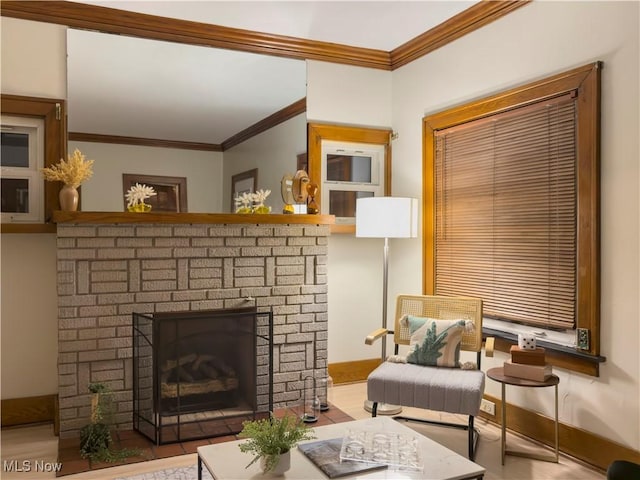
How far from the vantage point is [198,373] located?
11.7 feet

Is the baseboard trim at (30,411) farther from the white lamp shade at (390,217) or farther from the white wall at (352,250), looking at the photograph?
the white lamp shade at (390,217)

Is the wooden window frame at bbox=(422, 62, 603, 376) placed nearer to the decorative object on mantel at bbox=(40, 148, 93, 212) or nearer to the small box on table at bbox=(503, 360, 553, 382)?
the small box on table at bbox=(503, 360, 553, 382)

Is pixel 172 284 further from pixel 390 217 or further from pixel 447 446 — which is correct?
pixel 447 446

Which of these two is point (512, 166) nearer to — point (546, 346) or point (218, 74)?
point (546, 346)

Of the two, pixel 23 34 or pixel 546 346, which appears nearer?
pixel 546 346

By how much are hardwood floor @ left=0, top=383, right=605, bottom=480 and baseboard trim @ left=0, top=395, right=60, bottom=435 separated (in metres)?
0.05

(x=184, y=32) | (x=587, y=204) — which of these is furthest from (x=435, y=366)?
(x=184, y=32)

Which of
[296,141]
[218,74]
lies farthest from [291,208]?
[218,74]

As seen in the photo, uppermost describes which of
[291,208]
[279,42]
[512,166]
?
[279,42]

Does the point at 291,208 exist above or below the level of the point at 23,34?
below

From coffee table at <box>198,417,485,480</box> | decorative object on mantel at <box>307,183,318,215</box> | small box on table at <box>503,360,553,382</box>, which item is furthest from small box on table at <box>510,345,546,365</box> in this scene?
decorative object on mantel at <box>307,183,318,215</box>

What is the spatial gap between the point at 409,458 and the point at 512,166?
2.08 metres

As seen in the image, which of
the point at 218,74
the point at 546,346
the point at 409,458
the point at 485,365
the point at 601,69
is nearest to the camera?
the point at 409,458

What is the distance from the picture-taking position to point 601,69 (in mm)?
2861
